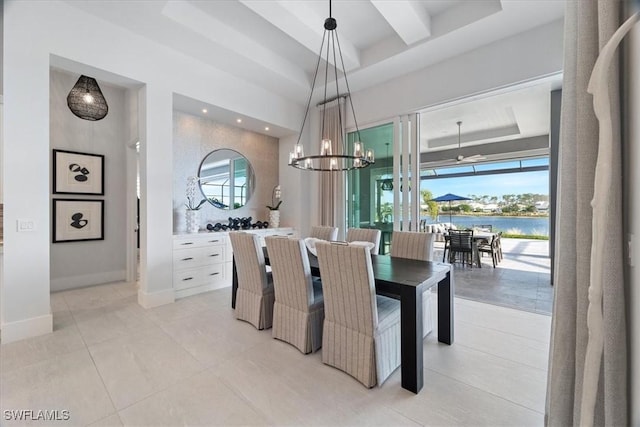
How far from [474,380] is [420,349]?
1.72ft

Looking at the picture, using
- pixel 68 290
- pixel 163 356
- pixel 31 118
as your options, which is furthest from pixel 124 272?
pixel 163 356

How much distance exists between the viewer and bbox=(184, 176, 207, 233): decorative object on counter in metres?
4.20

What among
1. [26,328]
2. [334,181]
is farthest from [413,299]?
[26,328]

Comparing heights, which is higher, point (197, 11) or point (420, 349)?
point (197, 11)

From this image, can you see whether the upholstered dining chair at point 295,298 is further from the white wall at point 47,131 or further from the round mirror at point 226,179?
the round mirror at point 226,179

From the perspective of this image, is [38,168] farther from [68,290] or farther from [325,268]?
[325,268]

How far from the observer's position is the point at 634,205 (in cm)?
70

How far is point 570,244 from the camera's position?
88 centimetres

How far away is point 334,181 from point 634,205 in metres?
4.46

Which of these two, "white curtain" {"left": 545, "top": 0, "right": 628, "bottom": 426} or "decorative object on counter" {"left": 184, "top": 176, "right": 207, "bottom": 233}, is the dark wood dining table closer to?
"white curtain" {"left": 545, "top": 0, "right": 628, "bottom": 426}

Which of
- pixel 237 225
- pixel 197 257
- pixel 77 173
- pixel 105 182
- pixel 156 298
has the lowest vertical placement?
pixel 156 298

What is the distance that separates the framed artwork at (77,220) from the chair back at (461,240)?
6.48 metres

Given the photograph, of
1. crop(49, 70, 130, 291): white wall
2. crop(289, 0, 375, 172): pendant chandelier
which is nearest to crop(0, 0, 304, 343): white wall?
crop(49, 70, 130, 291): white wall

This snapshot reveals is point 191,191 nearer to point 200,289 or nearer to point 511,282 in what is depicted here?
point 200,289
